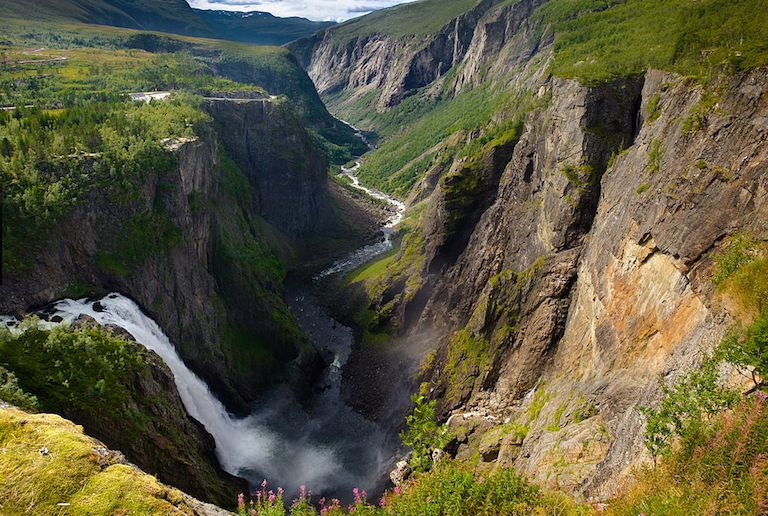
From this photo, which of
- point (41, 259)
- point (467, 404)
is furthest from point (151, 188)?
point (467, 404)

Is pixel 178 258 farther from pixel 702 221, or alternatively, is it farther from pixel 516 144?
pixel 702 221

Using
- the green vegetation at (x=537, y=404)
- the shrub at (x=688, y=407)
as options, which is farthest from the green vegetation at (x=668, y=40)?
the green vegetation at (x=537, y=404)

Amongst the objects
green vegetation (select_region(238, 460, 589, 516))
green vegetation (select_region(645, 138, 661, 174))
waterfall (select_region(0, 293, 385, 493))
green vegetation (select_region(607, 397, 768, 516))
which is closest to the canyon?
waterfall (select_region(0, 293, 385, 493))

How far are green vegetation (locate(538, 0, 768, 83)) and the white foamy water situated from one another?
4631 cm

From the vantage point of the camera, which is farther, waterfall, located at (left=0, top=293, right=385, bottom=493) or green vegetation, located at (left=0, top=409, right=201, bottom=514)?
waterfall, located at (left=0, top=293, right=385, bottom=493)

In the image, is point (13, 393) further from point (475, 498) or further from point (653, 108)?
point (653, 108)

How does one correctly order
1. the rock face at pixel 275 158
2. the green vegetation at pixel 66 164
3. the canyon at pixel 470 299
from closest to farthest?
the canyon at pixel 470 299, the green vegetation at pixel 66 164, the rock face at pixel 275 158

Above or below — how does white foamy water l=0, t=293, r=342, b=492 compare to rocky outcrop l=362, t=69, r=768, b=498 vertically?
below

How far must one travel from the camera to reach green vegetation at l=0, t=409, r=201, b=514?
16.1 m

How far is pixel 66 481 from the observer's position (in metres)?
16.9

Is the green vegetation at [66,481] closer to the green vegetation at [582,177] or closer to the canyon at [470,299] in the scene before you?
the canyon at [470,299]

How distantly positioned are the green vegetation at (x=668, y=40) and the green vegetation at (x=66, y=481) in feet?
117

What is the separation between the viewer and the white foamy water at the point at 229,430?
138 feet

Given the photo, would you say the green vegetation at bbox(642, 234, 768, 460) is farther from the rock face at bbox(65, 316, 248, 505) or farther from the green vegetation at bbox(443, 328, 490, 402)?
the green vegetation at bbox(443, 328, 490, 402)
